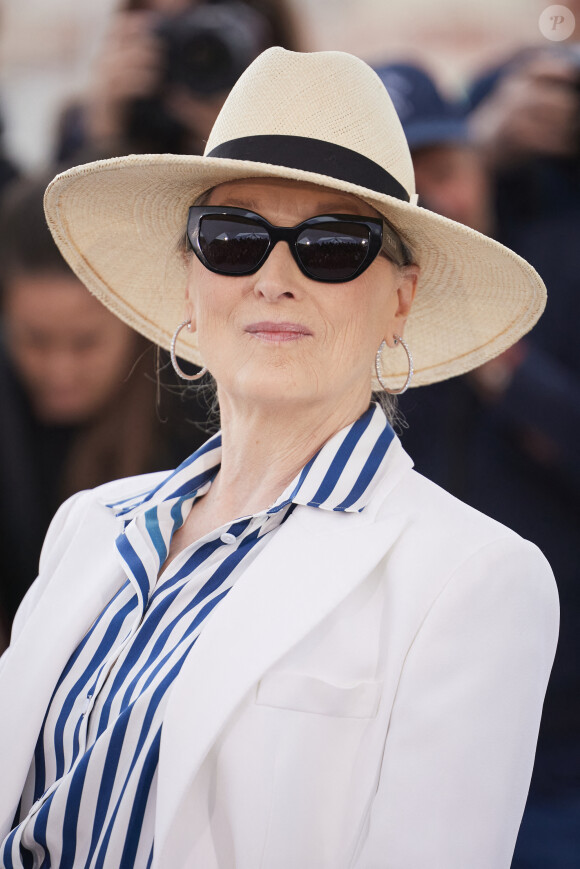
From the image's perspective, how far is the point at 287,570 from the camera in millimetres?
1724

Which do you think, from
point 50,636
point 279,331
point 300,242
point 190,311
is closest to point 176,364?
point 190,311

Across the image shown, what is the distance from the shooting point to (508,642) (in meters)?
1.60

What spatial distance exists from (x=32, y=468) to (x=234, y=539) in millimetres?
1589

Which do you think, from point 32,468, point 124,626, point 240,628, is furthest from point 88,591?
point 32,468

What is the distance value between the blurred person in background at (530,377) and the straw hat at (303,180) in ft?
2.69

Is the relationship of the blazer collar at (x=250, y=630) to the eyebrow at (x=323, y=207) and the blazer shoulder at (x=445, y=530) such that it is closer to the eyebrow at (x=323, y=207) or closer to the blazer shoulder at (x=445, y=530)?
the blazer shoulder at (x=445, y=530)

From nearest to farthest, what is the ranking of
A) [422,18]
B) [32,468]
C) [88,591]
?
[88,591] → [32,468] → [422,18]

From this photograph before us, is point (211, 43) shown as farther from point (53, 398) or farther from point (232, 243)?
point (232, 243)

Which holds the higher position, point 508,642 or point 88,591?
point 508,642

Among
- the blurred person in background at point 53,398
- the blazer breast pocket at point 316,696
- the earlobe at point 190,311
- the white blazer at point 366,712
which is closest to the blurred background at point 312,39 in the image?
the blurred person in background at point 53,398

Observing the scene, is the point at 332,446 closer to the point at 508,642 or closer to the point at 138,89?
the point at 508,642

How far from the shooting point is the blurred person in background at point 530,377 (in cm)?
294

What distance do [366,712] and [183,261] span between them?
1094 mm
